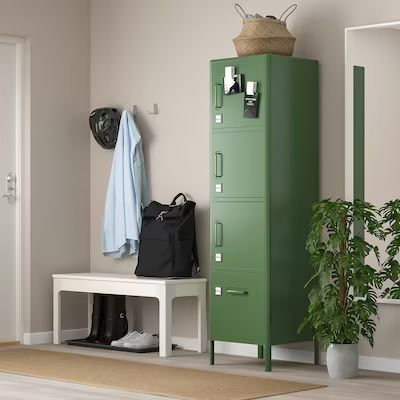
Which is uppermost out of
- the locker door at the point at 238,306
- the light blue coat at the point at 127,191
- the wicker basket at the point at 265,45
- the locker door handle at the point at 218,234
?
the wicker basket at the point at 265,45

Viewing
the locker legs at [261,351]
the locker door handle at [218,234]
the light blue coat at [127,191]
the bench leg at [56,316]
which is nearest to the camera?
the locker door handle at [218,234]

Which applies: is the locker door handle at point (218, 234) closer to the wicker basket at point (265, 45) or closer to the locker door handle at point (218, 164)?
the locker door handle at point (218, 164)

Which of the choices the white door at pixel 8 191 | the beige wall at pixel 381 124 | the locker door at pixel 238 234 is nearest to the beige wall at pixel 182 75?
the beige wall at pixel 381 124

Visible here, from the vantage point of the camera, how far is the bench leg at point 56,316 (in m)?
7.07

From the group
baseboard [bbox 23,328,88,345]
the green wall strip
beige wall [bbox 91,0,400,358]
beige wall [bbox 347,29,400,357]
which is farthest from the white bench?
the green wall strip

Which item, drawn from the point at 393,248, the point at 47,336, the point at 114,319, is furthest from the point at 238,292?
the point at 47,336

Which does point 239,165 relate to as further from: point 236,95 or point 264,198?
point 236,95

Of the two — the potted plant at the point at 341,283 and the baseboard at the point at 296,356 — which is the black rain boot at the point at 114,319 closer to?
the baseboard at the point at 296,356

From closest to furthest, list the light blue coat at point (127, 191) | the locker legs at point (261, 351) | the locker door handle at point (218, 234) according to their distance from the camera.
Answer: the locker door handle at point (218, 234), the locker legs at point (261, 351), the light blue coat at point (127, 191)

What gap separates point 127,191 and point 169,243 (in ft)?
2.00

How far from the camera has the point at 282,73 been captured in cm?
590

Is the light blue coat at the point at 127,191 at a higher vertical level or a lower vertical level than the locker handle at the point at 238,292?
higher

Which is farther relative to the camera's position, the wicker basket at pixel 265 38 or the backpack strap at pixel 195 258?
the backpack strap at pixel 195 258

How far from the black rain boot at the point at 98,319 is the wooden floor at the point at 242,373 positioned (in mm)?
593
